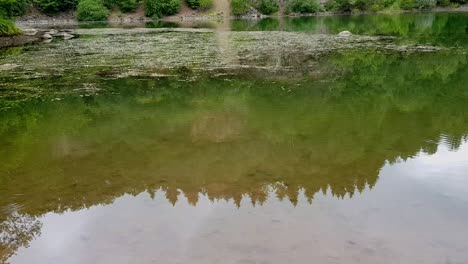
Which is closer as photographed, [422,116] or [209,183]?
[209,183]

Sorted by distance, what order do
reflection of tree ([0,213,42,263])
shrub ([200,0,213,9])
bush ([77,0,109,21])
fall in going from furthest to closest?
shrub ([200,0,213,9]), bush ([77,0,109,21]), reflection of tree ([0,213,42,263])

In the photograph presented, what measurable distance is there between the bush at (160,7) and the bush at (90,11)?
9936mm

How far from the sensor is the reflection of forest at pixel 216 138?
916 cm

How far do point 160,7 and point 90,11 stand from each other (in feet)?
51.2

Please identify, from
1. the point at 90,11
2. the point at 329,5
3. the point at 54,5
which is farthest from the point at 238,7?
the point at 54,5

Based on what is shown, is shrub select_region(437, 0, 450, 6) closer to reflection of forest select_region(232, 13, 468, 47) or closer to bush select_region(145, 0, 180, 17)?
reflection of forest select_region(232, 13, 468, 47)

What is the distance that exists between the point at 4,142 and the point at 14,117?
2.73m

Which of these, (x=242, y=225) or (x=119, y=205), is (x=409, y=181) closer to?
(x=242, y=225)

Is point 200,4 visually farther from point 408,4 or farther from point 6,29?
point 6,29

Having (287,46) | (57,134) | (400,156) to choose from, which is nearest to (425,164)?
(400,156)

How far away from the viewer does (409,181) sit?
9.34 m

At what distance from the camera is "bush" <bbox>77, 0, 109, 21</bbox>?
91562 mm

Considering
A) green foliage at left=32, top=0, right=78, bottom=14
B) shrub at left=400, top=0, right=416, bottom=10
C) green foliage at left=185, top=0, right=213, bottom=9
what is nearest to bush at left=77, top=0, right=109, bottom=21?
green foliage at left=32, top=0, right=78, bottom=14

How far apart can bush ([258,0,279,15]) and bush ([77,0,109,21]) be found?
35.5 meters
